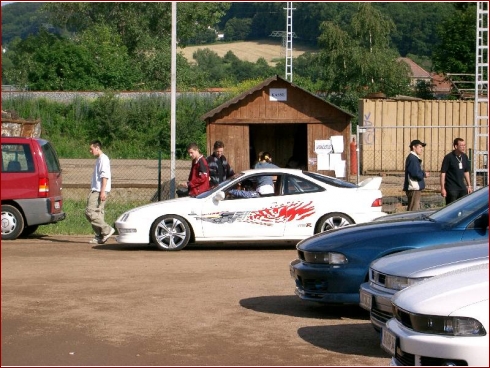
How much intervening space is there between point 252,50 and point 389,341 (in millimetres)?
66579

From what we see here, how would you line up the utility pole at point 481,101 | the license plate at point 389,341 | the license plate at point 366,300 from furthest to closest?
the utility pole at point 481,101 < the license plate at point 366,300 < the license plate at point 389,341

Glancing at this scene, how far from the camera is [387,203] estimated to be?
20656 mm

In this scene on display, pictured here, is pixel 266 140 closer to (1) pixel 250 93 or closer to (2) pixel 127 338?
(1) pixel 250 93

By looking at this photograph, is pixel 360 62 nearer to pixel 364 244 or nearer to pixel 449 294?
pixel 364 244

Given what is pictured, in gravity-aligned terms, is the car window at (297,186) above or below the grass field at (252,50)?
below

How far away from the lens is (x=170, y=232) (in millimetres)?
15648

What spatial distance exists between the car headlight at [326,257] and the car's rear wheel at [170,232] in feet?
19.9

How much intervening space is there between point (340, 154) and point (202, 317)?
1251cm

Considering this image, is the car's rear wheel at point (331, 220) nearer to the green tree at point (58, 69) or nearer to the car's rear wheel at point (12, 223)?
the car's rear wheel at point (12, 223)

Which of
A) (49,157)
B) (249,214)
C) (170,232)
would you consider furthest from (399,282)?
(49,157)

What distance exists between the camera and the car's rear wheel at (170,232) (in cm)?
1556

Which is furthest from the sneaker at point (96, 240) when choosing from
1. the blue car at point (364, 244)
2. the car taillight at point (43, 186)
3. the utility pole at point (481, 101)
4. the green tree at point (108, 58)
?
the green tree at point (108, 58)

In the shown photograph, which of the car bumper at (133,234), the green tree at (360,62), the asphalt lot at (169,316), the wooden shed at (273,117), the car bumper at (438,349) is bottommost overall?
the asphalt lot at (169,316)

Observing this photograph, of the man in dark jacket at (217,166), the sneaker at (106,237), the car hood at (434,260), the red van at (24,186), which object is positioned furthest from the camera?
the man in dark jacket at (217,166)
